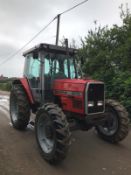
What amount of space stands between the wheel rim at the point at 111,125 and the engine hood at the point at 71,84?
4.05 ft

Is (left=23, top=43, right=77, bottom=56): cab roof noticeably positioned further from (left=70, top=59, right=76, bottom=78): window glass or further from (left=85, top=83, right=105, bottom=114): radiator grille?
(left=85, top=83, right=105, bottom=114): radiator grille

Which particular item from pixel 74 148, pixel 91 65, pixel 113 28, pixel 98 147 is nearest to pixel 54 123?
pixel 74 148

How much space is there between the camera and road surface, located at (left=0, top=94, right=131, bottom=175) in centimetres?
426

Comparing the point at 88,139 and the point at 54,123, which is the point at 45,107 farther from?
the point at 88,139

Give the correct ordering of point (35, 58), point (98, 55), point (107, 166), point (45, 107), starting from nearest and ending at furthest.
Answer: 1. point (107, 166)
2. point (45, 107)
3. point (35, 58)
4. point (98, 55)

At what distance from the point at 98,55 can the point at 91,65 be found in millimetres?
632

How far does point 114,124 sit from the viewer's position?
19.4 feet

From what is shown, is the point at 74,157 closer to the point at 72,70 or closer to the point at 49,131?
the point at 49,131

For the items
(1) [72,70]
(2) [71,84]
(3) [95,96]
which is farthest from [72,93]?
(1) [72,70]

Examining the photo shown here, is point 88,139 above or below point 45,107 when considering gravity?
below

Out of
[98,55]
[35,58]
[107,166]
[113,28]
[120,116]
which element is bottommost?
[107,166]

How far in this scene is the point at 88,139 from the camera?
6.20 metres

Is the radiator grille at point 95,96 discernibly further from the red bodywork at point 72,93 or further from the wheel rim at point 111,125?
the wheel rim at point 111,125

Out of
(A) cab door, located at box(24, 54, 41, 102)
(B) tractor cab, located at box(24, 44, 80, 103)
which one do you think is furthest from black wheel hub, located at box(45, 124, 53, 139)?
(A) cab door, located at box(24, 54, 41, 102)
